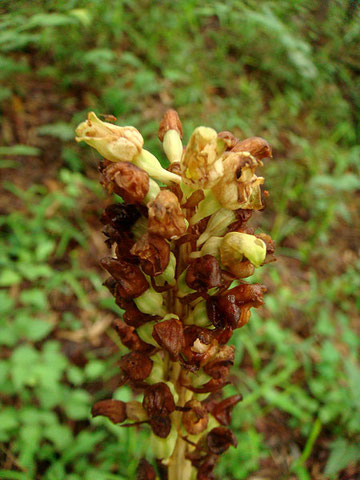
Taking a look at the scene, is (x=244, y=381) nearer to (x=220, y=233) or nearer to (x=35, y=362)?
(x=35, y=362)

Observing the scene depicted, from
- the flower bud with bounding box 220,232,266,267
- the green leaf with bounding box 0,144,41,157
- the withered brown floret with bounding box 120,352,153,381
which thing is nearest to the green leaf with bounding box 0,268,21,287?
the green leaf with bounding box 0,144,41,157

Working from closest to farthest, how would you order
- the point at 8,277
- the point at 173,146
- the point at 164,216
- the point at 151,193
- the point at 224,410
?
the point at 164,216, the point at 151,193, the point at 173,146, the point at 224,410, the point at 8,277

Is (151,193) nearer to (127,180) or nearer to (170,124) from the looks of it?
(127,180)

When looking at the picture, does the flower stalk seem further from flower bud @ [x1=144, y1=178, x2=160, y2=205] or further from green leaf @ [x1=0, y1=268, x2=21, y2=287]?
green leaf @ [x1=0, y1=268, x2=21, y2=287]

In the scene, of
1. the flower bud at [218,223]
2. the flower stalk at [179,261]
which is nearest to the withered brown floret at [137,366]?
the flower stalk at [179,261]

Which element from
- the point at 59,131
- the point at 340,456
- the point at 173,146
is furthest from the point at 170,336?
the point at 59,131
